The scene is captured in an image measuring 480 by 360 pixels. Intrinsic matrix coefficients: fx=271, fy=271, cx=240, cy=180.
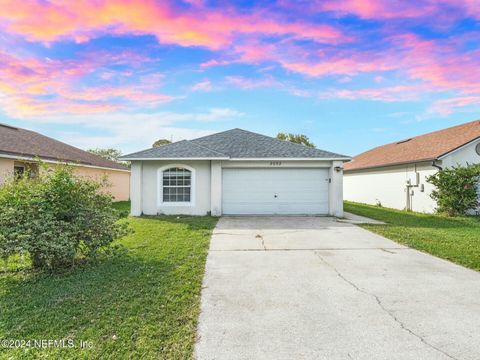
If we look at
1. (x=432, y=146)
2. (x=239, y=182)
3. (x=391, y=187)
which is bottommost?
(x=391, y=187)

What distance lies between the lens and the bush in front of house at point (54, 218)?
4418 mm

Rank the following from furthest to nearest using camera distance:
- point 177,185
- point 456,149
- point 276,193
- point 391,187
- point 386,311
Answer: point 391,187, point 456,149, point 276,193, point 177,185, point 386,311

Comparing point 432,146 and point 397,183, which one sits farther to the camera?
point 397,183

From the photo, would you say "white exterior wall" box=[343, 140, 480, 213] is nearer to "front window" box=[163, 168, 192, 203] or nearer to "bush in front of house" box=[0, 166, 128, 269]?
"front window" box=[163, 168, 192, 203]

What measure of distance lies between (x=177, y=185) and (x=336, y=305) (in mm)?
9619

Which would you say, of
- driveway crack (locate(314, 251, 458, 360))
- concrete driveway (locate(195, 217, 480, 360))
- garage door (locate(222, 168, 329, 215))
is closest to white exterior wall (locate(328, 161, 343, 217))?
garage door (locate(222, 168, 329, 215))

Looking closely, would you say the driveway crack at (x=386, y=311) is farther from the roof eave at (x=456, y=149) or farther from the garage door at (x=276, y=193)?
the roof eave at (x=456, y=149)

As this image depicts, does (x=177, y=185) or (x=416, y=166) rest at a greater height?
(x=416, y=166)

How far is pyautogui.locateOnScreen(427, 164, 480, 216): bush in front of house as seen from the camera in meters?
12.4

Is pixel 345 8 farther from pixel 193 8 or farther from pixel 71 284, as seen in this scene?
pixel 71 284

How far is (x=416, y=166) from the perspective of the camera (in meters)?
14.7

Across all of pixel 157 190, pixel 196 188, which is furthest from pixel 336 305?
pixel 157 190

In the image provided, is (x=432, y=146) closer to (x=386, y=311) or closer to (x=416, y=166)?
(x=416, y=166)

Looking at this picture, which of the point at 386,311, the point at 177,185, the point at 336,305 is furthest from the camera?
the point at 177,185
